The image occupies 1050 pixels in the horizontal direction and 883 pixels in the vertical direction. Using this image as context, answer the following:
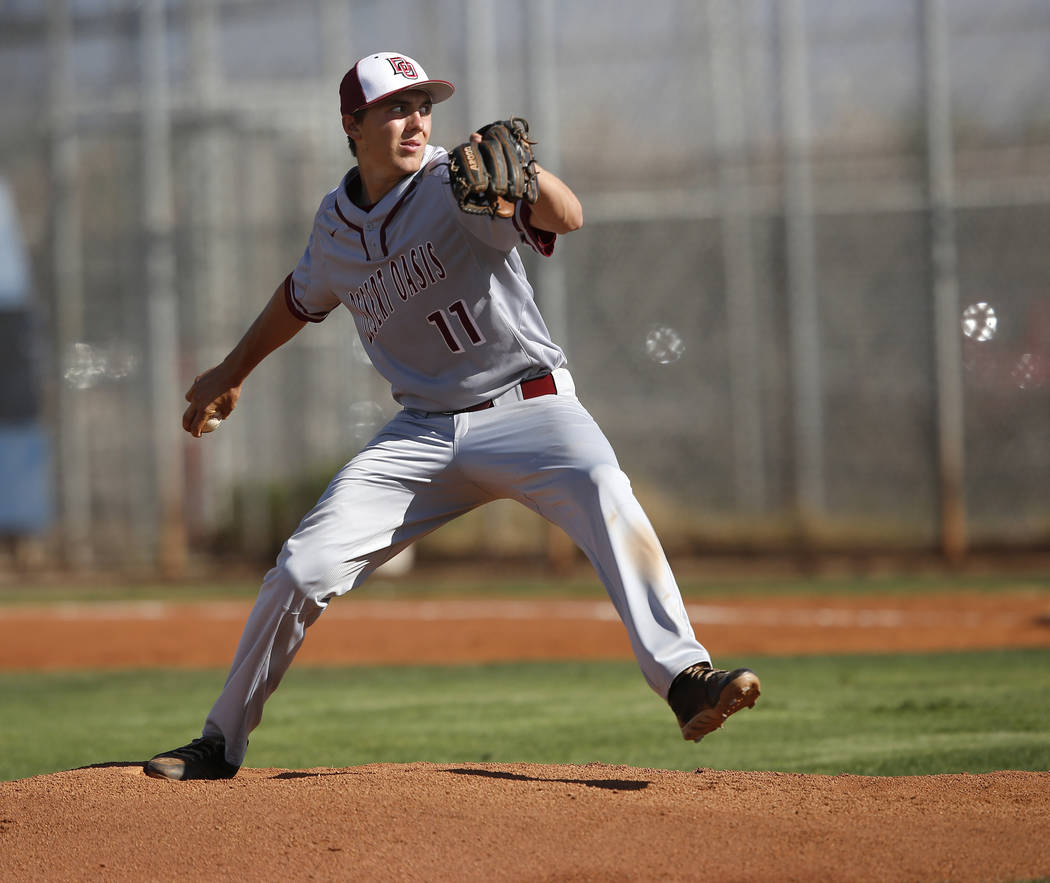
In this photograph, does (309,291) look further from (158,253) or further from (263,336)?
(158,253)

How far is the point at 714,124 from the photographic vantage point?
1247 centimetres

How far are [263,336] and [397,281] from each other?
69 cm

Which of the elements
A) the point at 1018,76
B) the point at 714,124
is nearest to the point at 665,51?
the point at 714,124

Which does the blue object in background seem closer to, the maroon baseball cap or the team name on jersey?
the team name on jersey

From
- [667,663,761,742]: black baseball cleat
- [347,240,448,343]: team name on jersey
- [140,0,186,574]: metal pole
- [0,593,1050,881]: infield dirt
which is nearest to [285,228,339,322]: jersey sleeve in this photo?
[347,240,448,343]: team name on jersey

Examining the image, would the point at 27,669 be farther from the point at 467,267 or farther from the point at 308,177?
the point at 308,177

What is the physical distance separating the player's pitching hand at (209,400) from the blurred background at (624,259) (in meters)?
7.91

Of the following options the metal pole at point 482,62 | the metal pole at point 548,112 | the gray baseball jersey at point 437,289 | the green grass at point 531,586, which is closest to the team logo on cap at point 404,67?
the gray baseball jersey at point 437,289

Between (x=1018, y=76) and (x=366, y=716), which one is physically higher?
(x=1018, y=76)

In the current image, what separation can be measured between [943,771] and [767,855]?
1.63 meters

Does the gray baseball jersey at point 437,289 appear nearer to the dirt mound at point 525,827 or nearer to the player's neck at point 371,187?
the player's neck at point 371,187

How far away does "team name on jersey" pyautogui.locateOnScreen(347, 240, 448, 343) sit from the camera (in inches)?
156

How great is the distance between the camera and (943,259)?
39.4 feet

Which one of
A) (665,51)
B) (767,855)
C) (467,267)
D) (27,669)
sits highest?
(665,51)
